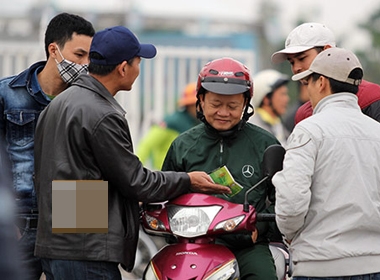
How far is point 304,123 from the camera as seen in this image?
17.5 ft

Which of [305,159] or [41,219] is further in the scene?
[41,219]

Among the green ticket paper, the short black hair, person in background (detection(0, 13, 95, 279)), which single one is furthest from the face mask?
the green ticket paper

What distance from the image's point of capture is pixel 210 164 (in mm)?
5906

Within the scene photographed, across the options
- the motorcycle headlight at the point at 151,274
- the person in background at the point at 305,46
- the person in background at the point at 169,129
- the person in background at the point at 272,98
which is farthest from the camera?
the person in background at the point at 272,98

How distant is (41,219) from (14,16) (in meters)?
11.8

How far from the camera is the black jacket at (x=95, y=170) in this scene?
534cm

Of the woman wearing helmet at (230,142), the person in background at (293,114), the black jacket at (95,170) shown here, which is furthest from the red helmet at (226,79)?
the person in background at (293,114)

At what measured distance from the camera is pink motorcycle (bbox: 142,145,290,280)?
534 centimetres

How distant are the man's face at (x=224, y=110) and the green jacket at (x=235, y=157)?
7 centimetres

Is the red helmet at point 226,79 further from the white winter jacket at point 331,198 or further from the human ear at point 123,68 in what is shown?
the white winter jacket at point 331,198

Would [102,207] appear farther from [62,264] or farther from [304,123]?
[304,123]

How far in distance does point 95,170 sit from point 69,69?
1.09 m

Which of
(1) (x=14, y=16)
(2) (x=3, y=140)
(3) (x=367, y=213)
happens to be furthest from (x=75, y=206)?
(1) (x=14, y=16)

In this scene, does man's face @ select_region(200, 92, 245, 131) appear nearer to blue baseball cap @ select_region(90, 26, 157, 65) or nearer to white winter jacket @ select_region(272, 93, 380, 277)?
blue baseball cap @ select_region(90, 26, 157, 65)
